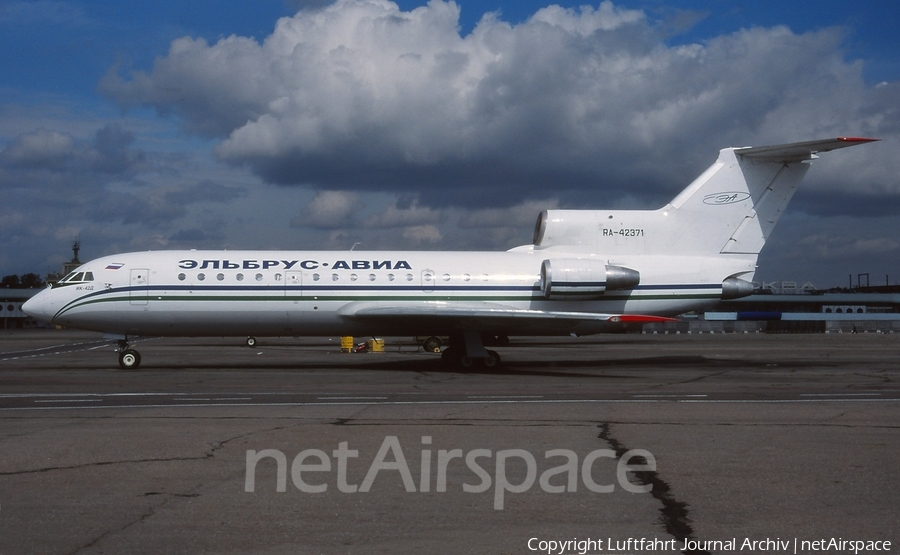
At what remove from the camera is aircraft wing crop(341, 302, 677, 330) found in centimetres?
2267

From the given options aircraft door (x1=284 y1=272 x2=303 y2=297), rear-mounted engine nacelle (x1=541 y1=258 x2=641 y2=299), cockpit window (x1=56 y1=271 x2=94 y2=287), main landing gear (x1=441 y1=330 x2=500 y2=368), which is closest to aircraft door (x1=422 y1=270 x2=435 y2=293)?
main landing gear (x1=441 y1=330 x2=500 y2=368)

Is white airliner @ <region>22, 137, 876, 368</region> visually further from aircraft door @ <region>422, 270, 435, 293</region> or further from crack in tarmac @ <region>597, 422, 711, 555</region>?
crack in tarmac @ <region>597, 422, 711, 555</region>

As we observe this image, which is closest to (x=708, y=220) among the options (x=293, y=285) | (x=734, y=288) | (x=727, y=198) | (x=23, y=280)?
(x=727, y=198)

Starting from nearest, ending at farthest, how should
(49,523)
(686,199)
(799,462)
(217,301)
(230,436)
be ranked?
1. (49,523)
2. (799,462)
3. (230,436)
4. (217,301)
5. (686,199)

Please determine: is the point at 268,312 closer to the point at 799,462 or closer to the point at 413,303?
the point at 413,303

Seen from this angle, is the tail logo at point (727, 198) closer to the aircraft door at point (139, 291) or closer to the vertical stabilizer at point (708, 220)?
the vertical stabilizer at point (708, 220)

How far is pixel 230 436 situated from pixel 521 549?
6025mm

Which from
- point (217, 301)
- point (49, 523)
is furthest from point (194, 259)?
point (49, 523)

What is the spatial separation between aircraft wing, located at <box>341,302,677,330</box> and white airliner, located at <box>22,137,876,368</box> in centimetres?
4

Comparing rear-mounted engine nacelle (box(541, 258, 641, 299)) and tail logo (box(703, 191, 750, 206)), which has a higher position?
tail logo (box(703, 191, 750, 206))

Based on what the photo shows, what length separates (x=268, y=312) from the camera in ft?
78.4

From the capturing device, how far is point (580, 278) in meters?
24.5

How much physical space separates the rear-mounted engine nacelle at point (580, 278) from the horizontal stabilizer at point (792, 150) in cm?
560

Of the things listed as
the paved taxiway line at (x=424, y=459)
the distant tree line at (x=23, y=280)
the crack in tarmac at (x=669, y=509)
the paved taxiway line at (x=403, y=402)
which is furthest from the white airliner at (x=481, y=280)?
the distant tree line at (x=23, y=280)
